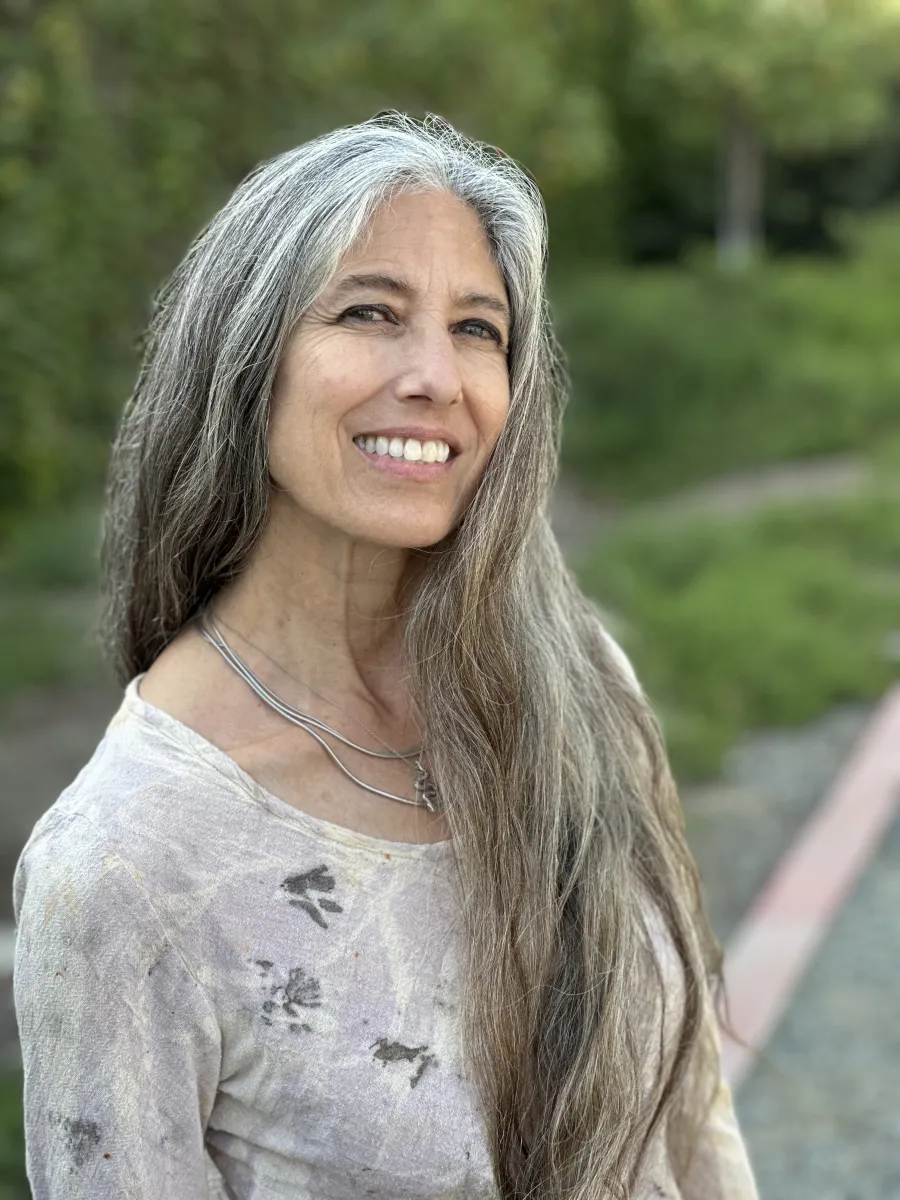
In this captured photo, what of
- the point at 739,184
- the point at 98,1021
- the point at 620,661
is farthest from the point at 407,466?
the point at 739,184

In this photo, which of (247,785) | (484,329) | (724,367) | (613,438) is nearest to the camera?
(247,785)

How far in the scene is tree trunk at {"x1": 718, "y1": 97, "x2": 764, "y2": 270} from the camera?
18875mm

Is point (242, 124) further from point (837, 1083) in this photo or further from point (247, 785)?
point (247, 785)

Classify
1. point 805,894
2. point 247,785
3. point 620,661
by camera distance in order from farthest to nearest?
point 805,894 < point 620,661 < point 247,785

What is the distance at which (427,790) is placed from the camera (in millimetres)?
1488

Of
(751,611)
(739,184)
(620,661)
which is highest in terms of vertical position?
(739,184)

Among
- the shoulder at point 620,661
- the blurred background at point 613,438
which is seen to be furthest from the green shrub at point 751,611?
the shoulder at point 620,661

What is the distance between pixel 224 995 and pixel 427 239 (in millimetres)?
738

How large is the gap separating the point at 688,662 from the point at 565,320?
29.3 feet

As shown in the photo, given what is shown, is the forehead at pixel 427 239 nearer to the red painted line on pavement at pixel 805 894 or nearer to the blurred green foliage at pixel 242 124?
the blurred green foliage at pixel 242 124

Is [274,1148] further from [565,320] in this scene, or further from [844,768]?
[565,320]

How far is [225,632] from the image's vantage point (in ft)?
4.92

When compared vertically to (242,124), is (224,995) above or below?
below

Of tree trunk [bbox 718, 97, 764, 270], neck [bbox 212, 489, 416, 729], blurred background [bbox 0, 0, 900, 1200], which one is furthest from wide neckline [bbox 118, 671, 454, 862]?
tree trunk [bbox 718, 97, 764, 270]
